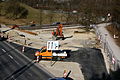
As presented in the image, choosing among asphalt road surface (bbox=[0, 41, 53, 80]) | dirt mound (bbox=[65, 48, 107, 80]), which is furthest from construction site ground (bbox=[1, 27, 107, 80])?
asphalt road surface (bbox=[0, 41, 53, 80])

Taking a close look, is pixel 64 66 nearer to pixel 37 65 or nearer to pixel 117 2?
pixel 37 65

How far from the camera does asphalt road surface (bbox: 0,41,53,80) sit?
22947mm

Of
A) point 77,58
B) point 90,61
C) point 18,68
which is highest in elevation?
point 77,58

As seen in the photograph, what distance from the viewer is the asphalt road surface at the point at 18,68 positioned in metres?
22.9

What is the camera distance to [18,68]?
25.5m

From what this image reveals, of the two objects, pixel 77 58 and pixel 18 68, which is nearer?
pixel 18 68

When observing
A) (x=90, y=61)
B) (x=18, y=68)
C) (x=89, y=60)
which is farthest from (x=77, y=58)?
(x=18, y=68)

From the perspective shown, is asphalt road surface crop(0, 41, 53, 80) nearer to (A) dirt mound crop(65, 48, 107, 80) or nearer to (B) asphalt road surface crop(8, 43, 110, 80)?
(B) asphalt road surface crop(8, 43, 110, 80)

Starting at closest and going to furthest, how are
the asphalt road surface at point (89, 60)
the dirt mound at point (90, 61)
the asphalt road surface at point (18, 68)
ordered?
the asphalt road surface at point (18, 68) < the asphalt road surface at point (89, 60) < the dirt mound at point (90, 61)

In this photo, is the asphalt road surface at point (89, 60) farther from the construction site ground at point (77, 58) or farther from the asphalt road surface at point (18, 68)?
the asphalt road surface at point (18, 68)

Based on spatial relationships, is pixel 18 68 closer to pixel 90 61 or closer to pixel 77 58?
pixel 77 58

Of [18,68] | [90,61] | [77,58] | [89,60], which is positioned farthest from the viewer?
[77,58]

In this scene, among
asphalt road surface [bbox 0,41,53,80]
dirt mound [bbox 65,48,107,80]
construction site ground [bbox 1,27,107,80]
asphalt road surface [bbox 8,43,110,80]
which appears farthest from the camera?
construction site ground [bbox 1,27,107,80]

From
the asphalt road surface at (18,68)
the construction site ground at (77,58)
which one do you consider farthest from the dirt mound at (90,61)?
the asphalt road surface at (18,68)
